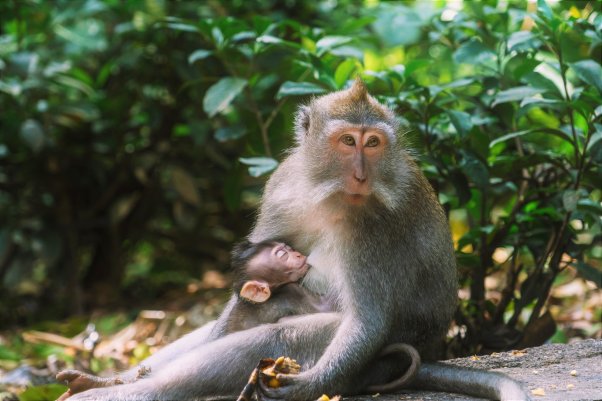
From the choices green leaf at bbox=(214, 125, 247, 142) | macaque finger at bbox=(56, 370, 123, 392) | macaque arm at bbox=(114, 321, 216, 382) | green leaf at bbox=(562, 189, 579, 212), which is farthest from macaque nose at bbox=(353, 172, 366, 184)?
green leaf at bbox=(214, 125, 247, 142)

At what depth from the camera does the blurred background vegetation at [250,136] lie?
5.50m

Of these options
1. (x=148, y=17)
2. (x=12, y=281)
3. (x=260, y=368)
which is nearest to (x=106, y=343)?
(x=12, y=281)

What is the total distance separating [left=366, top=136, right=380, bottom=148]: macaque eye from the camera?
170 inches

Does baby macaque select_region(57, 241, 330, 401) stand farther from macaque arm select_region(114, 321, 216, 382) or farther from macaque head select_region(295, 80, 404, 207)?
macaque head select_region(295, 80, 404, 207)

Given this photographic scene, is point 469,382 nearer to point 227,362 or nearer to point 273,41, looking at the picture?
point 227,362

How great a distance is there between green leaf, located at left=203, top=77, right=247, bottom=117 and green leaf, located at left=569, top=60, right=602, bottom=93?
89.5 inches

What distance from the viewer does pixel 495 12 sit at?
5.90m

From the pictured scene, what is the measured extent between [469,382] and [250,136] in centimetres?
306

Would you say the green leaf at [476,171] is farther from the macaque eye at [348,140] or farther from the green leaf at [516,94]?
the macaque eye at [348,140]

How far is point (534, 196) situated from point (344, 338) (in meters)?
2.39

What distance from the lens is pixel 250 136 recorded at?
6531 mm

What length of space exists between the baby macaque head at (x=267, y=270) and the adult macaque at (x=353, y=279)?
0.08m

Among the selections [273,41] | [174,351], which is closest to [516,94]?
[273,41]

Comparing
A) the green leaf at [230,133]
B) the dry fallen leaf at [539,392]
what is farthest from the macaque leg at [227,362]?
the green leaf at [230,133]
